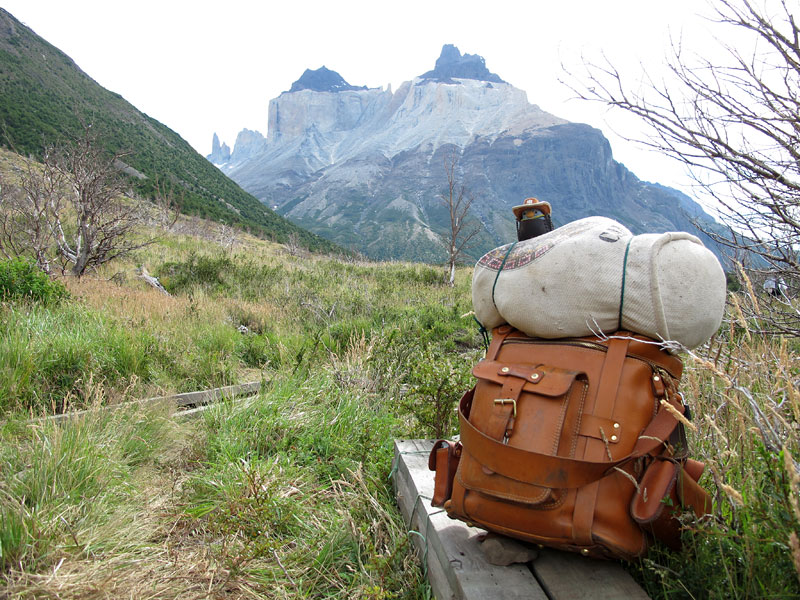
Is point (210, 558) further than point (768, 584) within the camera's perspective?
Yes

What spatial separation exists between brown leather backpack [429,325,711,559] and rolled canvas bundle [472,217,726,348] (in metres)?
0.08

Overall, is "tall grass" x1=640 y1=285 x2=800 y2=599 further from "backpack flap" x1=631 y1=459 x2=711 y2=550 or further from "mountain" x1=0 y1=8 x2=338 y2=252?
"mountain" x1=0 y1=8 x2=338 y2=252

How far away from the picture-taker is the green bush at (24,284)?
5.38 metres

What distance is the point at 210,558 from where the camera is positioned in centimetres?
213

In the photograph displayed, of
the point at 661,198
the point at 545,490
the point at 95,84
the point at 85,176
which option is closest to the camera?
the point at 545,490

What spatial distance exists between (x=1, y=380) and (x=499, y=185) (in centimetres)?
19801

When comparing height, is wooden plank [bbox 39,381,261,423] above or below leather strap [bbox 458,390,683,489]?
below

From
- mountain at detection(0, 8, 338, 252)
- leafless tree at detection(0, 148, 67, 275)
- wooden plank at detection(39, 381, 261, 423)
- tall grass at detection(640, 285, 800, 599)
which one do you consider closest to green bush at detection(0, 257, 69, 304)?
leafless tree at detection(0, 148, 67, 275)

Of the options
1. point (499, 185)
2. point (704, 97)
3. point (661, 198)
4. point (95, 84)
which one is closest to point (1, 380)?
point (704, 97)

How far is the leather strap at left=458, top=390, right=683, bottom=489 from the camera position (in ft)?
4.80

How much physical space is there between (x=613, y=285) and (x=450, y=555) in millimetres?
1122

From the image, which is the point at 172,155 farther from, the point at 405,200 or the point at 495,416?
the point at 405,200

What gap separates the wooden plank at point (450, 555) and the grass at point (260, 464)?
0.12 m

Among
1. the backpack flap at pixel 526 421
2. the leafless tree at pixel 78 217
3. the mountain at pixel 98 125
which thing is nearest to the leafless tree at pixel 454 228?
the leafless tree at pixel 78 217
